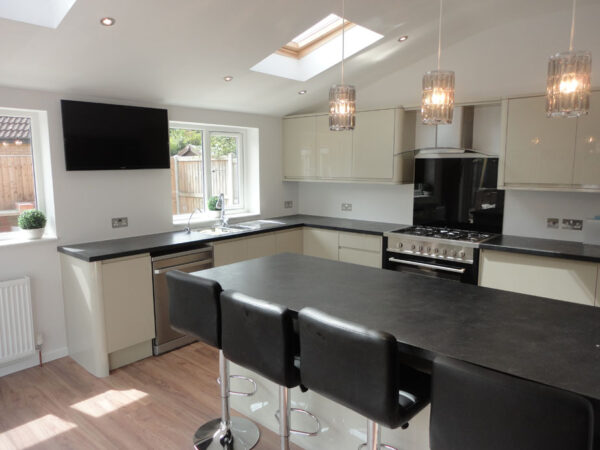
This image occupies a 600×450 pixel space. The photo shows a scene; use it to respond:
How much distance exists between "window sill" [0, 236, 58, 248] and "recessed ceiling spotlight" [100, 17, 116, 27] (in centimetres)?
179

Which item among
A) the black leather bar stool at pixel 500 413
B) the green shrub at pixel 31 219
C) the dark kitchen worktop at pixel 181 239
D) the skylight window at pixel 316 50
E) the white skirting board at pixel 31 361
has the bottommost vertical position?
the white skirting board at pixel 31 361

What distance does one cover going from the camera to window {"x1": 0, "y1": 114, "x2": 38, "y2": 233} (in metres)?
3.35

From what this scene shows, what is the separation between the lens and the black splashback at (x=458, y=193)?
410 centimetres

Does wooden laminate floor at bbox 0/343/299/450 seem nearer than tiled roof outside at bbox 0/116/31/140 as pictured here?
Yes

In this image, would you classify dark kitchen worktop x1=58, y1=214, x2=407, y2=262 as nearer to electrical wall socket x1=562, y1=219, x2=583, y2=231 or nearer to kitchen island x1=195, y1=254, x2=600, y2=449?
kitchen island x1=195, y1=254, x2=600, y2=449

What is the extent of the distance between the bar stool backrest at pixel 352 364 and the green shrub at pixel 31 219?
2.72m

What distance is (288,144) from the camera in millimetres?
5223

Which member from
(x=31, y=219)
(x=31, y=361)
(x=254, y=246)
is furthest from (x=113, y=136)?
(x=31, y=361)

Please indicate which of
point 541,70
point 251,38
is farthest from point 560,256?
point 251,38

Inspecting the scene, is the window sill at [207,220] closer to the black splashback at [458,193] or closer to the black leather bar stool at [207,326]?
the black splashback at [458,193]

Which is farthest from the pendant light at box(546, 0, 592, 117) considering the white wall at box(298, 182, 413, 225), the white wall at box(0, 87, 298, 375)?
the white wall at box(0, 87, 298, 375)

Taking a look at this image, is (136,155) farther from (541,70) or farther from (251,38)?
(541,70)

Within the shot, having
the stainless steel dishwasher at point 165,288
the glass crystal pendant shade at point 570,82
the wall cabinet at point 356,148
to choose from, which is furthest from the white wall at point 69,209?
the glass crystal pendant shade at point 570,82

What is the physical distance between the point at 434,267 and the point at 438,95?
2169mm
